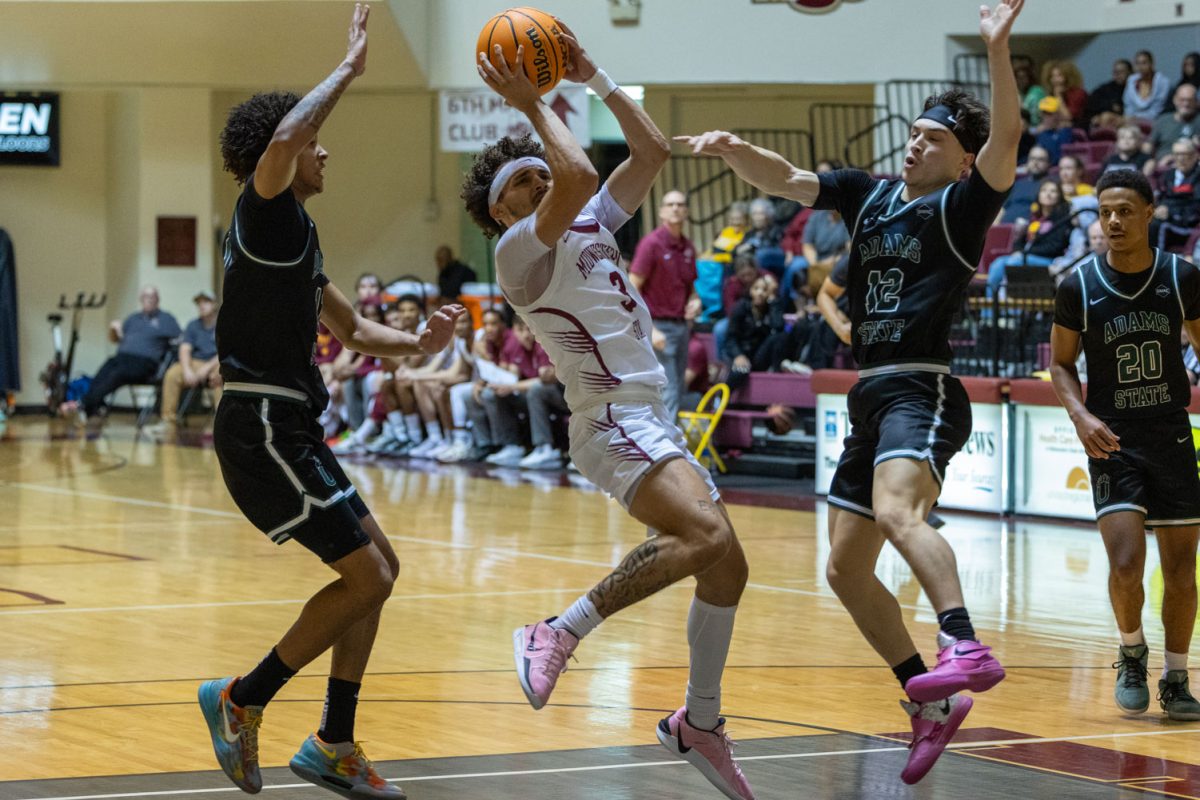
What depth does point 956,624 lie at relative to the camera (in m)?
4.90

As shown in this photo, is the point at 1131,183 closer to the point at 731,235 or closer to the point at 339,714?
the point at 339,714

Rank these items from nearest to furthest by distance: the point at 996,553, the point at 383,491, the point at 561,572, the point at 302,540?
the point at 302,540 < the point at 561,572 < the point at 996,553 < the point at 383,491

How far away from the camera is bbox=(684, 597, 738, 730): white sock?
197 inches

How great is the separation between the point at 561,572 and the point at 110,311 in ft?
53.1

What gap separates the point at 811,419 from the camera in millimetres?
15516

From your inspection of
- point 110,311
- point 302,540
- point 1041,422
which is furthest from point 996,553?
point 110,311

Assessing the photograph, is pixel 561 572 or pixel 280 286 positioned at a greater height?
pixel 280 286

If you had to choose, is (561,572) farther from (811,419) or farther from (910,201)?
(811,419)

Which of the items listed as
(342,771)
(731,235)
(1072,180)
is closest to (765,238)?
(731,235)

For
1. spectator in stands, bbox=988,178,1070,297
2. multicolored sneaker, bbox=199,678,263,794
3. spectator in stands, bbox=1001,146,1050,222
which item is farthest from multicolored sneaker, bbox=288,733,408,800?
spectator in stands, bbox=1001,146,1050,222

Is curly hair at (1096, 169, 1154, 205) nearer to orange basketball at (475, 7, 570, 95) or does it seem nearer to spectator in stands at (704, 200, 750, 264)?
orange basketball at (475, 7, 570, 95)

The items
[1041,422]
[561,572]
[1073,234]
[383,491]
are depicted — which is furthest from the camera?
[1073,234]

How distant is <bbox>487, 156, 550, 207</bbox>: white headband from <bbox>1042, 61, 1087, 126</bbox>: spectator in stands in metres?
15.0

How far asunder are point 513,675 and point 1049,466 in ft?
21.9
